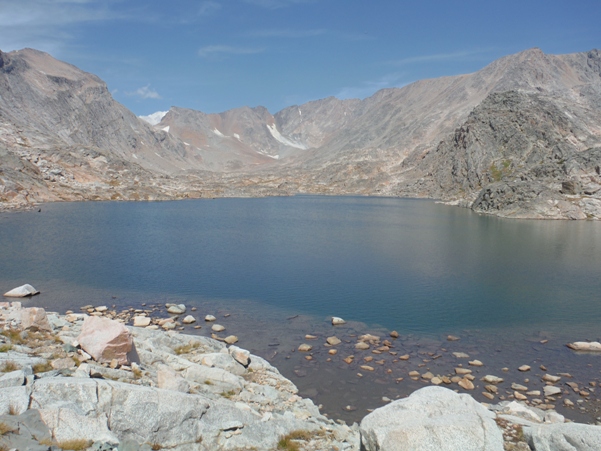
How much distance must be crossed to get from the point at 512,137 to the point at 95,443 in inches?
6536

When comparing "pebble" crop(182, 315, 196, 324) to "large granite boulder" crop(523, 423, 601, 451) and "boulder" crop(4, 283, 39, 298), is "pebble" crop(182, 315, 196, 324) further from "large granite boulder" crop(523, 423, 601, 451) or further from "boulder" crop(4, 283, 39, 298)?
"large granite boulder" crop(523, 423, 601, 451)

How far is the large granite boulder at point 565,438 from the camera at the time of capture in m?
10.9

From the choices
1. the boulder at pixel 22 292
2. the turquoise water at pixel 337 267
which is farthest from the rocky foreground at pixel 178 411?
the boulder at pixel 22 292

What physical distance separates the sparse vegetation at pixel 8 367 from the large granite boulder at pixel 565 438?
15169mm

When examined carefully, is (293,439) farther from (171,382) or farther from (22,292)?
(22,292)

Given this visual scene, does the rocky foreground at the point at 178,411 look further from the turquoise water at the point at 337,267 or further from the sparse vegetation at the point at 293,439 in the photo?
the turquoise water at the point at 337,267

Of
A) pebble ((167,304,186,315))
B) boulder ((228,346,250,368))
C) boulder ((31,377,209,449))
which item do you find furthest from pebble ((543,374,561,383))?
pebble ((167,304,186,315))

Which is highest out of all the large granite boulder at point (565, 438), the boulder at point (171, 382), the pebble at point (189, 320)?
the large granite boulder at point (565, 438)

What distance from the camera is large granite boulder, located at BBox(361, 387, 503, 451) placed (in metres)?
10.9

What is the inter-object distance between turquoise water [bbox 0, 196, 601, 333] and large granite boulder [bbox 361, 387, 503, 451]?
17486 millimetres

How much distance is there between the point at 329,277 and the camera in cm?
4325

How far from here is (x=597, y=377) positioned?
900 inches

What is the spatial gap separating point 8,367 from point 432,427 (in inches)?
483

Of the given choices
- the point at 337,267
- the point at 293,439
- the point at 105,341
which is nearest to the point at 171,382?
the point at 105,341
